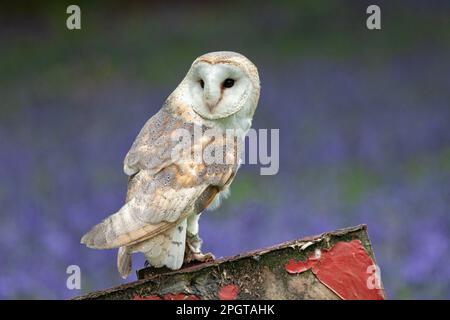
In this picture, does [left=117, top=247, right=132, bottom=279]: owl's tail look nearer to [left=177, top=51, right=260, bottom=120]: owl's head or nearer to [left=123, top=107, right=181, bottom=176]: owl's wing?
[left=123, top=107, right=181, bottom=176]: owl's wing

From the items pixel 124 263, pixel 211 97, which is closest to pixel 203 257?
pixel 124 263

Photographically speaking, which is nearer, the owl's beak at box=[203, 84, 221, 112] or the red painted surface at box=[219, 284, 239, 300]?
the red painted surface at box=[219, 284, 239, 300]

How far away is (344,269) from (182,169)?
40 cm

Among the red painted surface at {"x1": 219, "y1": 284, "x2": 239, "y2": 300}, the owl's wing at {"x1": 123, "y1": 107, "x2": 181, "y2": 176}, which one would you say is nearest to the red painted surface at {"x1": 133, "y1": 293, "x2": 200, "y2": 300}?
the red painted surface at {"x1": 219, "y1": 284, "x2": 239, "y2": 300}

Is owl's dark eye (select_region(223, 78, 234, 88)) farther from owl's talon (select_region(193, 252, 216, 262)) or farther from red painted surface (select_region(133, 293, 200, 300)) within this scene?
red painted surface (select_region(133, 293, 200, 300))

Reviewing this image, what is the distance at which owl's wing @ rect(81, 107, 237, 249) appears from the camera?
209cm

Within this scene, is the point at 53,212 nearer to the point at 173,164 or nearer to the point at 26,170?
the point at 26,170

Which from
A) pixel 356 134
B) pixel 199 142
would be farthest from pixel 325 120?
pixel 199 142

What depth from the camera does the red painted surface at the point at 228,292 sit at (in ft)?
6.74

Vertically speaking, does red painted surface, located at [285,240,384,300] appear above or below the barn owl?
below

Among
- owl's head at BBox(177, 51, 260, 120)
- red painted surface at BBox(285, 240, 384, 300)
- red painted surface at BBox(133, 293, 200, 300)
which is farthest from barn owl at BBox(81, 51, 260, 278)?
red painted surface at BBox(285, 240, 384, 300)

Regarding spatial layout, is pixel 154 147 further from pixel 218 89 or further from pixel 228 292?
A: pixel 228 292

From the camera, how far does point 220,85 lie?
2.25 metres

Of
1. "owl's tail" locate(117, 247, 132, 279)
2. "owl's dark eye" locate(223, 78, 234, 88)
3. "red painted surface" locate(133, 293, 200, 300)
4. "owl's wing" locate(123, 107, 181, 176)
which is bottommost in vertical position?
"red painted surface" locate(133, 293, 200, 300)
